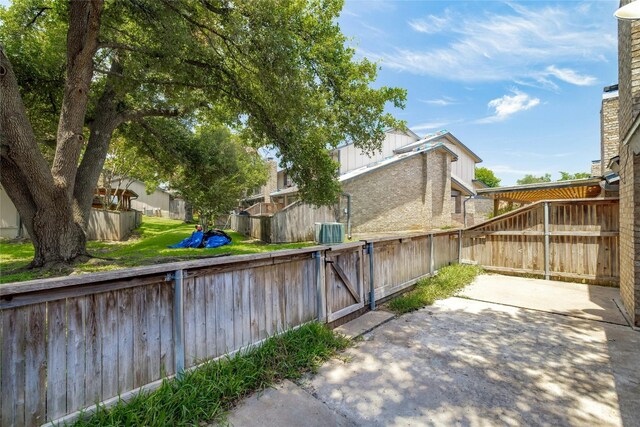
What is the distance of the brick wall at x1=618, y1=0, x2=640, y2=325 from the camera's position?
14.6 ft

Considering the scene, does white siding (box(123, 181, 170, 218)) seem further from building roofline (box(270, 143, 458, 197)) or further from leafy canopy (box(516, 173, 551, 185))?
leafy canopy (box(516, 173, 551, 185))

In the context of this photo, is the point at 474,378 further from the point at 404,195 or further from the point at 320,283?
the point at 404,195

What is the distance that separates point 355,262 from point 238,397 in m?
2.87

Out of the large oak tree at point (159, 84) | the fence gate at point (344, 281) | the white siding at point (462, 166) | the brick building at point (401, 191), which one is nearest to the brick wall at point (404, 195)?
the brick building at point (401, 191)

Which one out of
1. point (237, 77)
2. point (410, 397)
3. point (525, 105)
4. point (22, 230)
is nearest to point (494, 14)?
point (237, 77)

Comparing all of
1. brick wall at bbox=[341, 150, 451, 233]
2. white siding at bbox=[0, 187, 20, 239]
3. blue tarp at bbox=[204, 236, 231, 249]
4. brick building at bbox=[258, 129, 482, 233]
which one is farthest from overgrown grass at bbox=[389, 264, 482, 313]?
white siding at bbox=[0, 187, 20, 239]

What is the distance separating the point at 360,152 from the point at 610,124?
1466cm

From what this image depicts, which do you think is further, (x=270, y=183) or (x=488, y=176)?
(x=488, y=176)

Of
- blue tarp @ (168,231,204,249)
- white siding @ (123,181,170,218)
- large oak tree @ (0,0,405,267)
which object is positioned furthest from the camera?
white siding @ (123,181,170,218)

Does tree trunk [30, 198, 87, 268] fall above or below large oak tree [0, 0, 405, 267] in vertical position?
below

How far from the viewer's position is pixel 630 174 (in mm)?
4680

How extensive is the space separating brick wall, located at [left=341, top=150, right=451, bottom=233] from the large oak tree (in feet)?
23.1

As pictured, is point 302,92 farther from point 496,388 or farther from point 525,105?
point 525,105

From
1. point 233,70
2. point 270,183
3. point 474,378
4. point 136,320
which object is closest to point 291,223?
point 233,70
